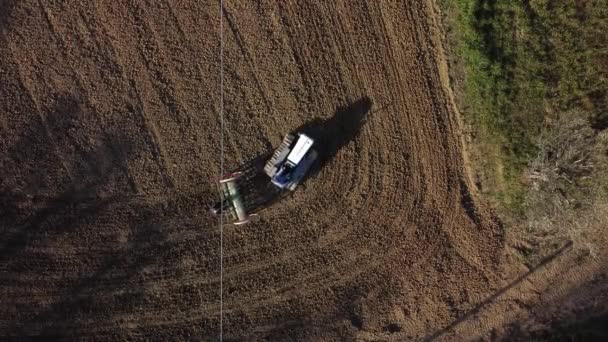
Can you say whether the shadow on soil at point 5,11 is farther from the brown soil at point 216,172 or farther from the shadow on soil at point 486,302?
the shadow on soil at point 486,302

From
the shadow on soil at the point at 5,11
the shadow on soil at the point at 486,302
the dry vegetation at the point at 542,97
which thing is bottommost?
the shadow on soil at the point at 486,302

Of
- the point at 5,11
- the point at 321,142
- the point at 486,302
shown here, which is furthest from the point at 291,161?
the point at 5,11

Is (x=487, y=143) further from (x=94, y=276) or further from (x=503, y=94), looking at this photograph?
(x=94, y=276)

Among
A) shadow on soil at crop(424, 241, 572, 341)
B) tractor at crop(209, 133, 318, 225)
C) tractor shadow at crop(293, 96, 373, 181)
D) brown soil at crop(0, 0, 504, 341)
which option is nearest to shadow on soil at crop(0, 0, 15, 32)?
brown soil at crop(0, 0, 504, 341)

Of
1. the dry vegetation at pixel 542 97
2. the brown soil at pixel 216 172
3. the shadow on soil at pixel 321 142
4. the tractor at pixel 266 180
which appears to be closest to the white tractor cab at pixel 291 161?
the tractor at pixel 266 180

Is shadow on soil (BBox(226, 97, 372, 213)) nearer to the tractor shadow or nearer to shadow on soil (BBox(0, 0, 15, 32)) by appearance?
the tractor shadow
